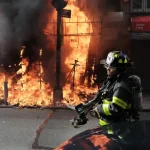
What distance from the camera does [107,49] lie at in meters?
13.2

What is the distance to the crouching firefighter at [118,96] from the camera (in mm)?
3873

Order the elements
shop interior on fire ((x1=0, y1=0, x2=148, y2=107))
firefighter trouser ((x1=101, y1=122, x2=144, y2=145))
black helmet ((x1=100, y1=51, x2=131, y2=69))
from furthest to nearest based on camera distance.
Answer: shop interior on fire ((x1=0, y1=0, x2=148, y2=107))
black helmet ((x1=100, y1=51, x2=131, y2=69))
firefighter trouser ((x1=101, y1=122, x2=144, y2=145))

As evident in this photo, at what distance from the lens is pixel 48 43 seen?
1213cm

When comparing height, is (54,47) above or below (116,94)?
above

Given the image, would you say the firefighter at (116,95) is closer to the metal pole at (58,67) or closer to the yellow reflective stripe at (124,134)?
the yellow reflective stripe at (124,134)

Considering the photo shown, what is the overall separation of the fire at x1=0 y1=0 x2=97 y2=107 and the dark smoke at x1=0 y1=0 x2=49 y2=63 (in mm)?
362

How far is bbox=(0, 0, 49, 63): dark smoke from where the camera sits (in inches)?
457

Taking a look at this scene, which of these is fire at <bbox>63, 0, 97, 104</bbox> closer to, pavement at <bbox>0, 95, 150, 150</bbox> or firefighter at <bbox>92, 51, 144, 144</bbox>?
pavement at <bbox>0, 95, 150, 150</bbox>

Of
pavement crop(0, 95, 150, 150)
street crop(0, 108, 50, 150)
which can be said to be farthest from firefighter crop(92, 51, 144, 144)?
street crop(0, 108, 50, 150)

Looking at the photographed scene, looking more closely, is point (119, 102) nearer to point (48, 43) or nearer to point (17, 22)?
point (17, 22)

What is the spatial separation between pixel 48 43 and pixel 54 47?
0.78 feet

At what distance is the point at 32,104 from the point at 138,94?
22.0ft

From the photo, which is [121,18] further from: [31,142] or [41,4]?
[31,142]

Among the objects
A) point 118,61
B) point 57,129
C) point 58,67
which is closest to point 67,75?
point 58,67
